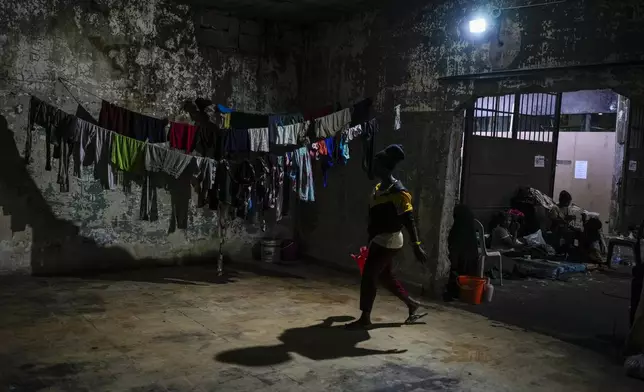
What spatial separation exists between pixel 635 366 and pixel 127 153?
6.09m

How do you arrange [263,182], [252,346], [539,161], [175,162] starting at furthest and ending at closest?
[539,161]
[263,182]
[175,162]
[252,346]

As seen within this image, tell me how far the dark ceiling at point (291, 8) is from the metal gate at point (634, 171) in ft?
23.1

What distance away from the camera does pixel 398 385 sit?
416 cm

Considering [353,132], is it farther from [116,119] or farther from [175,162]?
[116,119]

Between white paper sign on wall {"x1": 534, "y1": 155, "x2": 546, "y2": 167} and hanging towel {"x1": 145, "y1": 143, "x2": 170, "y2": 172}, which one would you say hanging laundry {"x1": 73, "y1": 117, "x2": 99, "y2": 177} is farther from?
white paper sign on wall {"x1": 534, "y1": 155, "x2": 546, "y2": 167}

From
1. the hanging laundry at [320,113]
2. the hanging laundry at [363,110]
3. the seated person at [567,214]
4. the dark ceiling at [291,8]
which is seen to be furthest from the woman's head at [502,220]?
the dark ceiling at [291,8]

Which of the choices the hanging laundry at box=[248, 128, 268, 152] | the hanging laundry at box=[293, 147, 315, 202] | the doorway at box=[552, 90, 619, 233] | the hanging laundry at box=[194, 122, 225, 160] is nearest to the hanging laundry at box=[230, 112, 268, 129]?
the hanging laundry at box=[194, 122, 225, 160]

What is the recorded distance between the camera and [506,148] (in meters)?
9.82

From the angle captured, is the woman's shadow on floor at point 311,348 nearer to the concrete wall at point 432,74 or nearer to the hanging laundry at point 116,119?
the concrete wall at point 432,74

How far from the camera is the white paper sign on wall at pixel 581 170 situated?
13.0m

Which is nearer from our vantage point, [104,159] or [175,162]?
[104,159]

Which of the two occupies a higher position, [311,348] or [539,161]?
[539,161]

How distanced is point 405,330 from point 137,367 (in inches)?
104

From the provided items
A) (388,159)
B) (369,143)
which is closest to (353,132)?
(369,143)
